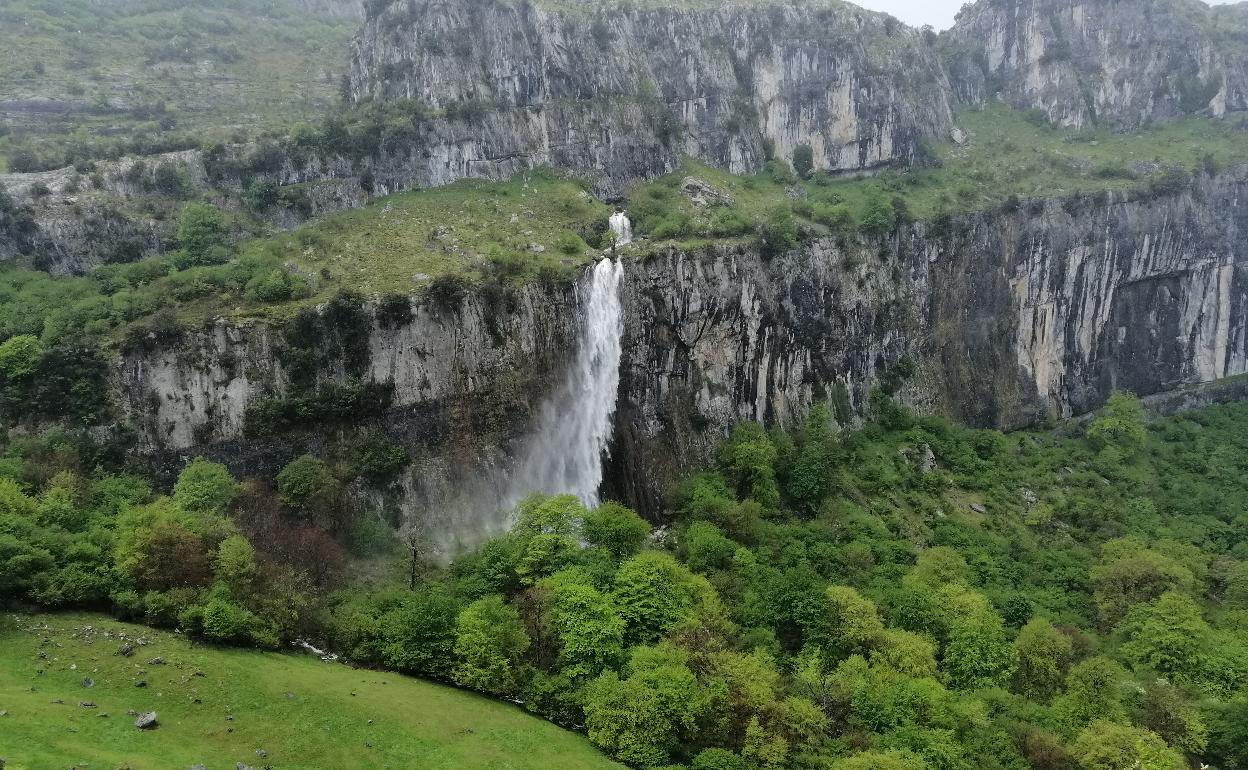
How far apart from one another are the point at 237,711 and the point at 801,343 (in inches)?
1811

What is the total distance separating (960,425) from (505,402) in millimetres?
39920

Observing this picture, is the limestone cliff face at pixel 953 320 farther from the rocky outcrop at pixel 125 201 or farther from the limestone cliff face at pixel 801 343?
the rocky outcrop at pixel 125 201

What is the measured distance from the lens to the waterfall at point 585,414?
176ft

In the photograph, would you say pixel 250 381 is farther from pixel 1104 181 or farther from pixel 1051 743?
pixel 1104 181

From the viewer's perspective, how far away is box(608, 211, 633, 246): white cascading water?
2487 inches

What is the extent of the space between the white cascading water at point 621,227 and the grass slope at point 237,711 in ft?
120

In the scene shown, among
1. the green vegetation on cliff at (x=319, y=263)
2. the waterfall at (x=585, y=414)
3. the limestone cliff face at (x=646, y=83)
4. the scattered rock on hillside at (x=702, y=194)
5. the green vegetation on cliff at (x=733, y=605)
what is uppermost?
the limestone cliff face at (x=646, y=83)

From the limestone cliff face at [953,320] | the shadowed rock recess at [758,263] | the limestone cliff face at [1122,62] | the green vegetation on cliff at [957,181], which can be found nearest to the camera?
the shadowed rock recess at [758,263]

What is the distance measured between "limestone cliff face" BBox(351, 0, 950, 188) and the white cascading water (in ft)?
24.8

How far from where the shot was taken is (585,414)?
55.7m

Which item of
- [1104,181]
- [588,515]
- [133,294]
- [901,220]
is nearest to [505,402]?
[588,515]

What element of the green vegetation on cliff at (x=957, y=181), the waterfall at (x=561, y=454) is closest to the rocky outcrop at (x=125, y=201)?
the waterfall at (x=561, y=454)

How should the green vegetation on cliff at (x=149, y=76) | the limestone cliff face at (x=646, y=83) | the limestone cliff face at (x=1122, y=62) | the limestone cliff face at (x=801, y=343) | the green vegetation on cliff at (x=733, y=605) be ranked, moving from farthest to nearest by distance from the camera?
1. the limestone cliff face at (x=1122, y=62)
2. the limestone cliff face at (x=646, y=83)
3. the green vegetation on cliff at (x=149, y=76)
4. the limestone cliff face at (x=801, y=343)
5. the green vegetation on cliff at (x=733, y=605)

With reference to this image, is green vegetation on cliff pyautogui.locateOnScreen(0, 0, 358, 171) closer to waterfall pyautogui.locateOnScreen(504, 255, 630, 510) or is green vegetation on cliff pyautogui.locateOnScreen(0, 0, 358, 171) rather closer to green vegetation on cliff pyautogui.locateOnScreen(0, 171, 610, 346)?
green vegetation on cliff pyautogui.locateOnScreen(0, 171, 610, 346)
